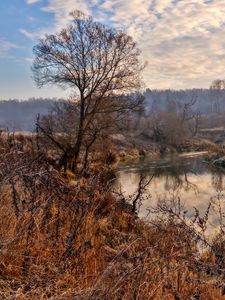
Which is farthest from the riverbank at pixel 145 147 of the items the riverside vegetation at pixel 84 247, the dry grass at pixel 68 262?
the dry grass at pixel 68 262

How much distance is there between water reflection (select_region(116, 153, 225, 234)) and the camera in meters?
14.6

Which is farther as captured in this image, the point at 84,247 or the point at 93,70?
the point at 93,70

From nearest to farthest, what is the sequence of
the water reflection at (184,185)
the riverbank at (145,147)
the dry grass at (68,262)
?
the dry grass at (68,262) → the water reflection at (184,185) → the riverbank at (145,147)

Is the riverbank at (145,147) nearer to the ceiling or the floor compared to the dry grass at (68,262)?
nearer to the floor

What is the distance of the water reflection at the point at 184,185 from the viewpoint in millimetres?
14562

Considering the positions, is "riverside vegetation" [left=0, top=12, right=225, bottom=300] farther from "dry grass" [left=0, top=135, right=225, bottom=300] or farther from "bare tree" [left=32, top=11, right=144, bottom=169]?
"bare tree" [left=32, top=11, right=144, bottom=169]

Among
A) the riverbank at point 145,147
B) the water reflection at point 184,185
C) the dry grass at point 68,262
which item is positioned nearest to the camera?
the dry grass at point 68,262

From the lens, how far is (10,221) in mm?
4578

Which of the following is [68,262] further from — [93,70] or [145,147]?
[145,147]

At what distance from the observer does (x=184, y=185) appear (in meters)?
20.6

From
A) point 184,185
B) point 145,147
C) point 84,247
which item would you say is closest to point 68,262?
point 84,247

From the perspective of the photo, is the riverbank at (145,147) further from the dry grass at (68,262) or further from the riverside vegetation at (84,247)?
the dry grass at (68,262)

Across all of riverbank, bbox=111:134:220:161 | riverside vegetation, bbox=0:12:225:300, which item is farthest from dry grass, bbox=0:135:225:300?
riverbank, bbox=111:134:220:161

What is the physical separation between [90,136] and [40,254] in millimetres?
22041
